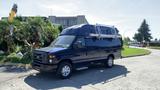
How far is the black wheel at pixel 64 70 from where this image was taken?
10000 mm

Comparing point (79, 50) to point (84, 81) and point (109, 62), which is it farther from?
point (109, 62)

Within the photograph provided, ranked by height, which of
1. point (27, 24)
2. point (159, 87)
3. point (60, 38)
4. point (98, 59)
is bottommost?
point (159, 87)

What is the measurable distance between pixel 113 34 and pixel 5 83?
295 inches

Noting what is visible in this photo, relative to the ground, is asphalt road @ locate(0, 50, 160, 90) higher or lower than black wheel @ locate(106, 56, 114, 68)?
lower

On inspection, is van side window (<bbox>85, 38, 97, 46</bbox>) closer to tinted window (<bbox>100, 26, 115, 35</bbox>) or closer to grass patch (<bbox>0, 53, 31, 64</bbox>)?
tinted window (<bbox>100, 26, 115, 35</bbox>)

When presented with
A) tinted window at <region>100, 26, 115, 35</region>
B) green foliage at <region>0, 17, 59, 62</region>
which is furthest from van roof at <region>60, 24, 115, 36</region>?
green foliage at <region>0, 17, 59, 62</region>

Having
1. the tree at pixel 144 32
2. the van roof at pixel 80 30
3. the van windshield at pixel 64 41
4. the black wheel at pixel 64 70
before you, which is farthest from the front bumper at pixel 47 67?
the tree at pixel 144 32

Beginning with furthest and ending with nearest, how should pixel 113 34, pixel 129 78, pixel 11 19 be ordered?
pixel 11 19 → pixel 113 34 → pixel 129 78

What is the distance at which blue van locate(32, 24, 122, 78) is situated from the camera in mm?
9961

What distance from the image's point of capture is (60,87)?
28.7ft

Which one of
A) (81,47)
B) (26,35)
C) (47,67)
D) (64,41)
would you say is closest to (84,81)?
(47,67)

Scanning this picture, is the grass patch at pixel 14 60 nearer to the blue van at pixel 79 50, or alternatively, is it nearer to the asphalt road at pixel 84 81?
the asphalt road at pixel 84 81

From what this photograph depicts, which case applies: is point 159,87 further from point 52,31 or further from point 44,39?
point 52,31

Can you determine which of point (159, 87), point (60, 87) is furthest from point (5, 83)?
point (159, 87)
